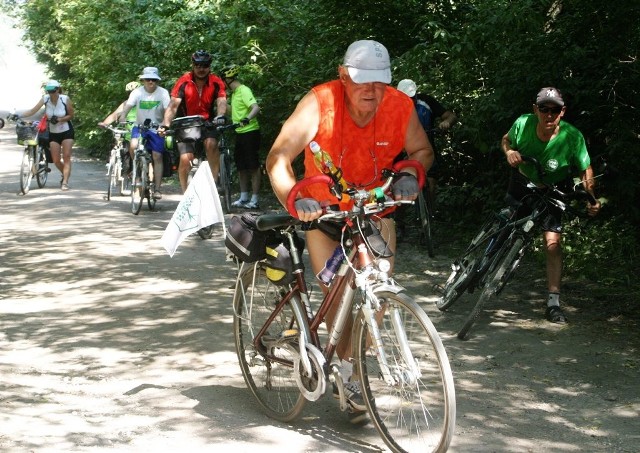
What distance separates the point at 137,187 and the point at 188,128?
237 cm

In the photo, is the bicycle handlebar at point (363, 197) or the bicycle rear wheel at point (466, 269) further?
the bicycle rear wheel at point (466, 269)

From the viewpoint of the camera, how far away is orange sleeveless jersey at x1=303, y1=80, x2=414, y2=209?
5.11m

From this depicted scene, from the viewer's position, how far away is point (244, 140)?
14922mm

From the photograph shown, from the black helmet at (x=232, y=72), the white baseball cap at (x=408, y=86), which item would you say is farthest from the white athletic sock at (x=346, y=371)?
the black helmet at (x=232, y=72)

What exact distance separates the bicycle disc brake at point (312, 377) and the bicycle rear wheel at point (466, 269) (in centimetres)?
297

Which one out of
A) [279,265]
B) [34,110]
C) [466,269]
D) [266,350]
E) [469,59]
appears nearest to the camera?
[279,265]

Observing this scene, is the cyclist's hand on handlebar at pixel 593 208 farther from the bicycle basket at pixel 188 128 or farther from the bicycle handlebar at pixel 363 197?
the bicycle basket at pixel 188 128

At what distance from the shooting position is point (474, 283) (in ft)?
26.2

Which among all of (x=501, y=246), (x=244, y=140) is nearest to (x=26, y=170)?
(x=244, y=140)

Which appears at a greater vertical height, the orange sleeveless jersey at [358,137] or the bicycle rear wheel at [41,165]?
the orange sleeveless jersey at [358,137]

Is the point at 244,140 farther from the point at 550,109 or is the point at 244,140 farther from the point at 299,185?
the point at 299,185

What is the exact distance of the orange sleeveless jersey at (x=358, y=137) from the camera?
5.11 meters

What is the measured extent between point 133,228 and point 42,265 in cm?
249

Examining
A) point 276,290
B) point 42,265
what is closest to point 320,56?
point 42,265
